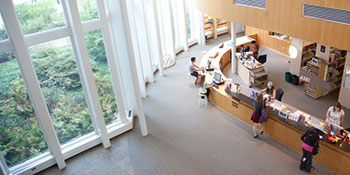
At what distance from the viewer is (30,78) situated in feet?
24.0

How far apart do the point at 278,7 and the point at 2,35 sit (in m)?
6.54

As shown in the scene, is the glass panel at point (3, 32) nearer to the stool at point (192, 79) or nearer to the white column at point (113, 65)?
the white column at point (113, 65)

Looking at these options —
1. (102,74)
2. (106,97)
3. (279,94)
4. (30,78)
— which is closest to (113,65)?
(102,74)

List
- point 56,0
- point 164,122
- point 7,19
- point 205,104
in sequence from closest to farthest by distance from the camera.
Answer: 1. point 7,19
2. point 56,0
3. point 164,122
4. point 205,104

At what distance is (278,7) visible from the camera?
25.4 feet

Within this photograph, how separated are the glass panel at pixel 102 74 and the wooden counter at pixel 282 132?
3.51m

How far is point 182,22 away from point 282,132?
8790 millimetres

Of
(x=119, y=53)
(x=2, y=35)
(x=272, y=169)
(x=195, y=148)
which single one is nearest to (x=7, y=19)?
(x=2, y=35)

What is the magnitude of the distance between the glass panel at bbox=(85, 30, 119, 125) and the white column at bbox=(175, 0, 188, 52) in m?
7.41

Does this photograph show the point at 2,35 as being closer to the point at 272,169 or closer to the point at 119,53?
the point at 119,53

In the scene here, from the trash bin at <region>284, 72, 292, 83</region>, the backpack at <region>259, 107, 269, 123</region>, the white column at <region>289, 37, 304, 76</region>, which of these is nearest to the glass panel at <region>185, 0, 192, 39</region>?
the white column at <region>289, 37, 304, 76</region>

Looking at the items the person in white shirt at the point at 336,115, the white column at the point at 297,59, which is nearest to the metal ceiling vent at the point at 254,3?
the person in white shirt at the point at 336,115

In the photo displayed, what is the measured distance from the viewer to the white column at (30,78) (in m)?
6.65

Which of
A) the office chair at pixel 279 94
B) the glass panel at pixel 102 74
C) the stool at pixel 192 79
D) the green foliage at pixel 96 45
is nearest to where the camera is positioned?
the green foliage at pixel 96 45
